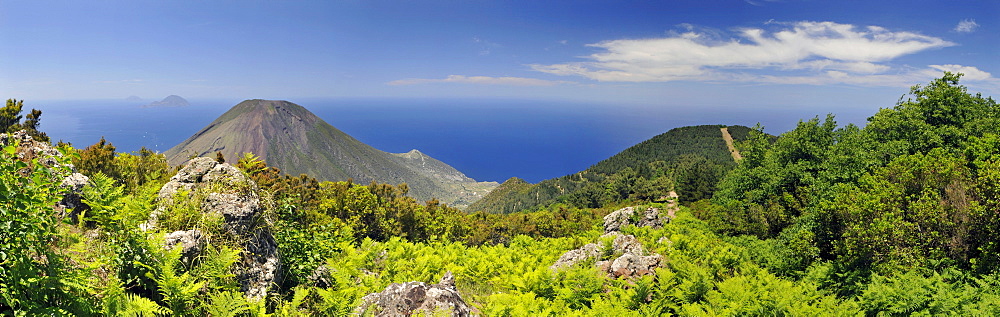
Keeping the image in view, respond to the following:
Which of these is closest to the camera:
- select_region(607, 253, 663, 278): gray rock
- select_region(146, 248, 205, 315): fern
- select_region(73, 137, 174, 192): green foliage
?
select_region(146, 248, 205, 315): fern

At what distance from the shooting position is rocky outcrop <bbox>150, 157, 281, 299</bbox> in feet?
17.9

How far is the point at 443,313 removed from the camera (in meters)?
6.13

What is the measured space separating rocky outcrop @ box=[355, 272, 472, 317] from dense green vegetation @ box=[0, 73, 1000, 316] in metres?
0.57

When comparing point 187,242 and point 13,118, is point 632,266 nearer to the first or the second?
point 187,242

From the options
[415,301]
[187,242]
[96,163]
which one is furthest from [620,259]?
[96,163]

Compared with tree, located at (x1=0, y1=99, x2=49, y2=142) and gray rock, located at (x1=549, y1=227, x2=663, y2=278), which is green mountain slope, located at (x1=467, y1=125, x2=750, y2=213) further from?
tree, located at (x1=0, y1=99, x2=49, y2=142)

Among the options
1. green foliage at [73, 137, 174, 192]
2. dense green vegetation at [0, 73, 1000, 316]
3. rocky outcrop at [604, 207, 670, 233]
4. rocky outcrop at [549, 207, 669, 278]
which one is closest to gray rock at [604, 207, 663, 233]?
rocky outcrop at [604, 207, 670, 233]

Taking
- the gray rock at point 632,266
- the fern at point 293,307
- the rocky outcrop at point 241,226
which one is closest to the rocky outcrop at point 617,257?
the gray rock at point 632,266

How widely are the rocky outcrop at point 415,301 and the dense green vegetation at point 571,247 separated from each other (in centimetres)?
57

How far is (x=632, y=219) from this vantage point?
23.1 metres

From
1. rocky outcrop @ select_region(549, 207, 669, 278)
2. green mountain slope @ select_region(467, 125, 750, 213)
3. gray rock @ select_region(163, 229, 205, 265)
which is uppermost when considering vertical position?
gray rock @ select_region(163, 229, 205, 265)

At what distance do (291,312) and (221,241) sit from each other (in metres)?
1.43

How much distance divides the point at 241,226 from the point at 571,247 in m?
14.6

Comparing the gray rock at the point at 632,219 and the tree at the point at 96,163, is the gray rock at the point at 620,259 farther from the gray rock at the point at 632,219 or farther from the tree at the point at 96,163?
the tree at the point at 96,163
